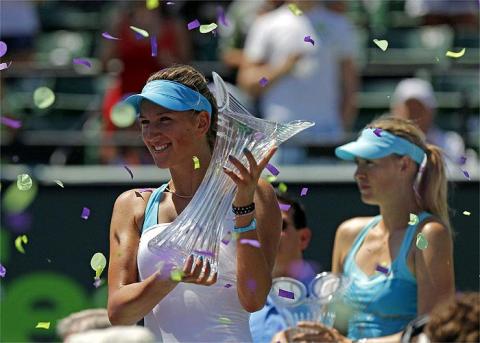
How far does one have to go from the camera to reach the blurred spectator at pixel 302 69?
6895 millimetres

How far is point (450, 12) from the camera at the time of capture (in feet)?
26.9

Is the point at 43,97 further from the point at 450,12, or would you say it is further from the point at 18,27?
the point at 450,12

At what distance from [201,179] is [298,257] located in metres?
1.19

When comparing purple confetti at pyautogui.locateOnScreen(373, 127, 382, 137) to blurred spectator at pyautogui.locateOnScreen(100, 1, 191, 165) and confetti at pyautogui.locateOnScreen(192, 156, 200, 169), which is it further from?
blurred spectator at pyautogui.locateOnScreen(100, 1, 191, 165)

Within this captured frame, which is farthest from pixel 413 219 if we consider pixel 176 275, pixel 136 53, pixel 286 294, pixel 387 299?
pixel 136 53

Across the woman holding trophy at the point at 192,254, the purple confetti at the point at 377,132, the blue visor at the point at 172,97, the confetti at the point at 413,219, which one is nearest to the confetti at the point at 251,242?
the woman holding trophy at the point at 192,254

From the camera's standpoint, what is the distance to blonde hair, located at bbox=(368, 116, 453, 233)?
4.54 metres

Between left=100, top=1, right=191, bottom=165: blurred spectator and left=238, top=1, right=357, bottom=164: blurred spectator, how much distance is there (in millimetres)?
629

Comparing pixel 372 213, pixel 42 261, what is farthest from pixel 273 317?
pixel 42 261

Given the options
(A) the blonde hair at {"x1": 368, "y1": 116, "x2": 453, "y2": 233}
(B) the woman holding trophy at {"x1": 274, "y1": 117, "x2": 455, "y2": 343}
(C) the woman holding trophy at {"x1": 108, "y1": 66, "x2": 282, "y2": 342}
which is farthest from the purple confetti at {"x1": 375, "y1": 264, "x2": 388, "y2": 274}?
(C) the woman holding trophy at {"x1": 108, "y1": 66, "x2": 282, "y2": 342}

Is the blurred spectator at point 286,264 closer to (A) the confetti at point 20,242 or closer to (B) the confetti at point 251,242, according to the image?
(A) the confetti at point 20,242

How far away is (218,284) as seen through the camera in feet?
12.1

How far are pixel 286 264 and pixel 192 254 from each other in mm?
1274

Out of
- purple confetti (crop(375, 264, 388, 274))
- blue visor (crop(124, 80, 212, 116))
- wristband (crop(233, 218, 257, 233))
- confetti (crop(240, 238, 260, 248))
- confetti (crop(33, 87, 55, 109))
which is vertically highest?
blue visor (crop(124, 80, 212, 116))
